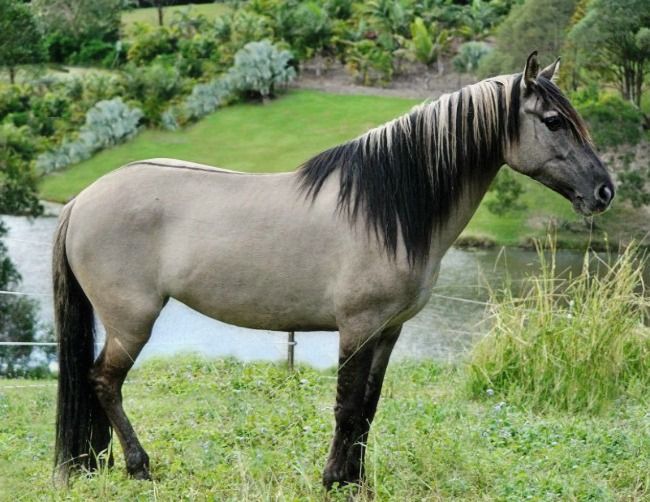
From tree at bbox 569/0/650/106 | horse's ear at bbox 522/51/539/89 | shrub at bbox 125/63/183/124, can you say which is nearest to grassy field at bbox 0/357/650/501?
horse's ear at bbox 522/51/539/89

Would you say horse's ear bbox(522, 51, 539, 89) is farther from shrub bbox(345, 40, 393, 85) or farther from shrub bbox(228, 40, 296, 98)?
shrub bbox(345, 40, 393, 85)

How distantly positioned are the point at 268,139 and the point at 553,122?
21840mm

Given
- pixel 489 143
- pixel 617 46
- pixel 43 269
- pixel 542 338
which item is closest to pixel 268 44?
pixel 617 46

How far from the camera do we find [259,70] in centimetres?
2727

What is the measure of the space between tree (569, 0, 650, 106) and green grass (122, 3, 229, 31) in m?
16.9

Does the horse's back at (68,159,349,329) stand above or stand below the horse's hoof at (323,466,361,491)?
above

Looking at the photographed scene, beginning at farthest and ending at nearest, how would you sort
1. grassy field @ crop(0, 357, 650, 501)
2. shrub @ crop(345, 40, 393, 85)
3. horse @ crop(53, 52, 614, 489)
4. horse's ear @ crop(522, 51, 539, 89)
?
shrub @ crop(345, 40, 393, 85) → grassy field @ crop(0, 357, 650, 501) → horse @ crop(53, 52, 614, 489) → horse's ear @ crop(522, 51, 539, 89)

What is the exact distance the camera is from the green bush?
69.6 ft

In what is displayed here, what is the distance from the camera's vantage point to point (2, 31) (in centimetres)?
2436

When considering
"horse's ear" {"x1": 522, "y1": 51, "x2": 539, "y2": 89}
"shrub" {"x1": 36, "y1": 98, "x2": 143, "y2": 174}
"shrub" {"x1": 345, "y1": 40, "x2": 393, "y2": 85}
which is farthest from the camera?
"shrub" {"x1": 345, "y1": 40, "x2": 393, "y2": 85}

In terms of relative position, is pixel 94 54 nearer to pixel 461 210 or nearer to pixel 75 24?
pixel 75 24

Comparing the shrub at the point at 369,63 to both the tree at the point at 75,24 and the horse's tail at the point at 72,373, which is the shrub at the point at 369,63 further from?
the horse's tail at the point at 72,373

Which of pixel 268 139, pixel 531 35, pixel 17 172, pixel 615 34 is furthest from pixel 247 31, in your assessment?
pixel 615 34

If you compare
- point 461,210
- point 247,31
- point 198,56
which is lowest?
point 198,56
